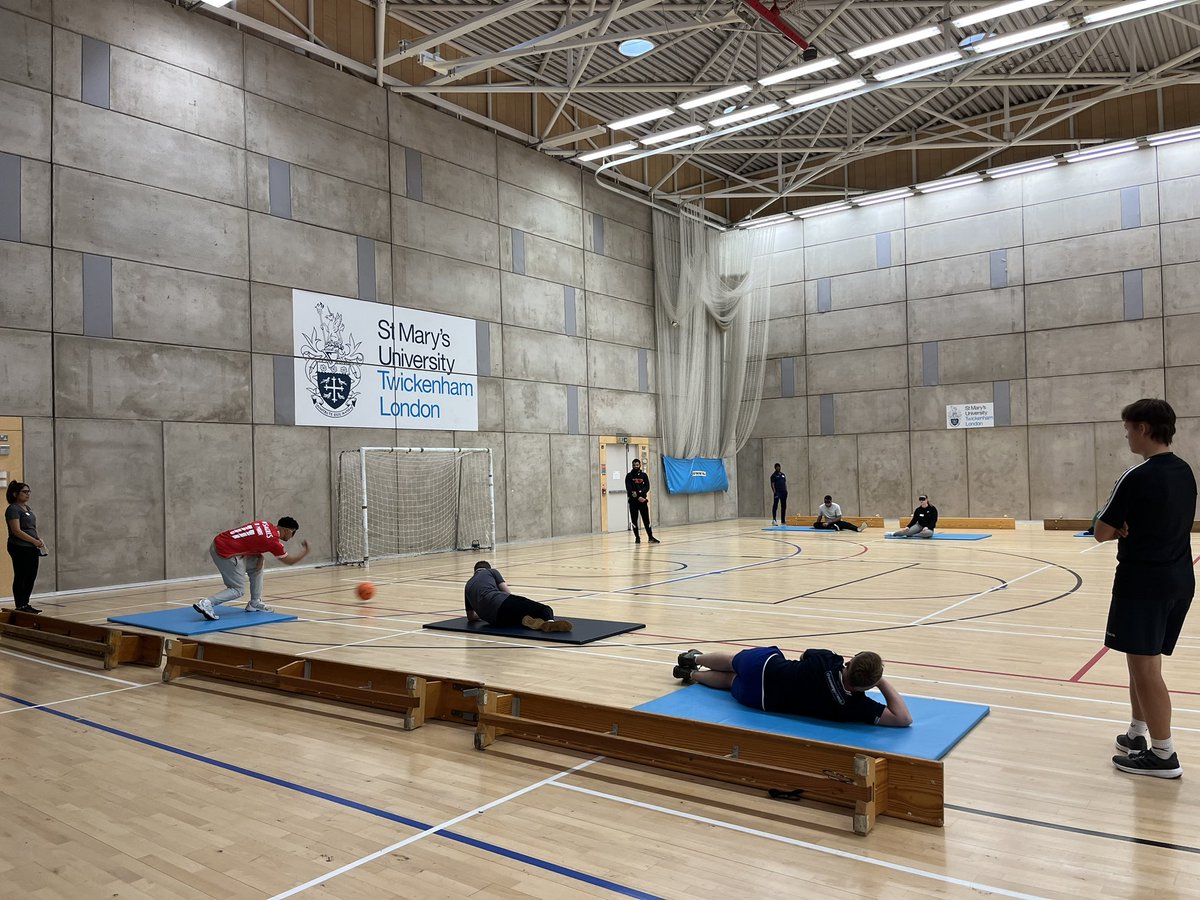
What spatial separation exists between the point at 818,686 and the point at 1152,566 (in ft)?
6.74

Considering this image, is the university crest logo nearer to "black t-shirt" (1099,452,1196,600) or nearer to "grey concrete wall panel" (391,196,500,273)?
"grey concrete wall panel" (391,196,500,273)

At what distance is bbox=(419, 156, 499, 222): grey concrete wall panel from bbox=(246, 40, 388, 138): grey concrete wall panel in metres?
1.44

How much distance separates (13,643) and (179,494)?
5332 mm

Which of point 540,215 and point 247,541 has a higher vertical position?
point 540,215

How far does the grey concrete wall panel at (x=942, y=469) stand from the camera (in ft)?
83.3

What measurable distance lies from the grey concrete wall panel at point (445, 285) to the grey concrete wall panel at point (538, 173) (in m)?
2.79

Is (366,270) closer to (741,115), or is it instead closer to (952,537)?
(741,115)

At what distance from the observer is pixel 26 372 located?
1317 cm

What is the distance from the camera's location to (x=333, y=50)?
57.6ft

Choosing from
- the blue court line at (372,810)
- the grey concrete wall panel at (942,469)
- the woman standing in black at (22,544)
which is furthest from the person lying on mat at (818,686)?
the grey concrete wall panel at (942,469)

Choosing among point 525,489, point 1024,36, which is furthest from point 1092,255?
point 525,489

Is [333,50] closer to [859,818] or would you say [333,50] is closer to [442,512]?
[442,512]

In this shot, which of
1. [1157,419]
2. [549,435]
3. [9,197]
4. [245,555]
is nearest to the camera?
[1157,419]

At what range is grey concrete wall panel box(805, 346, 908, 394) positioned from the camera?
2658 centimetres
